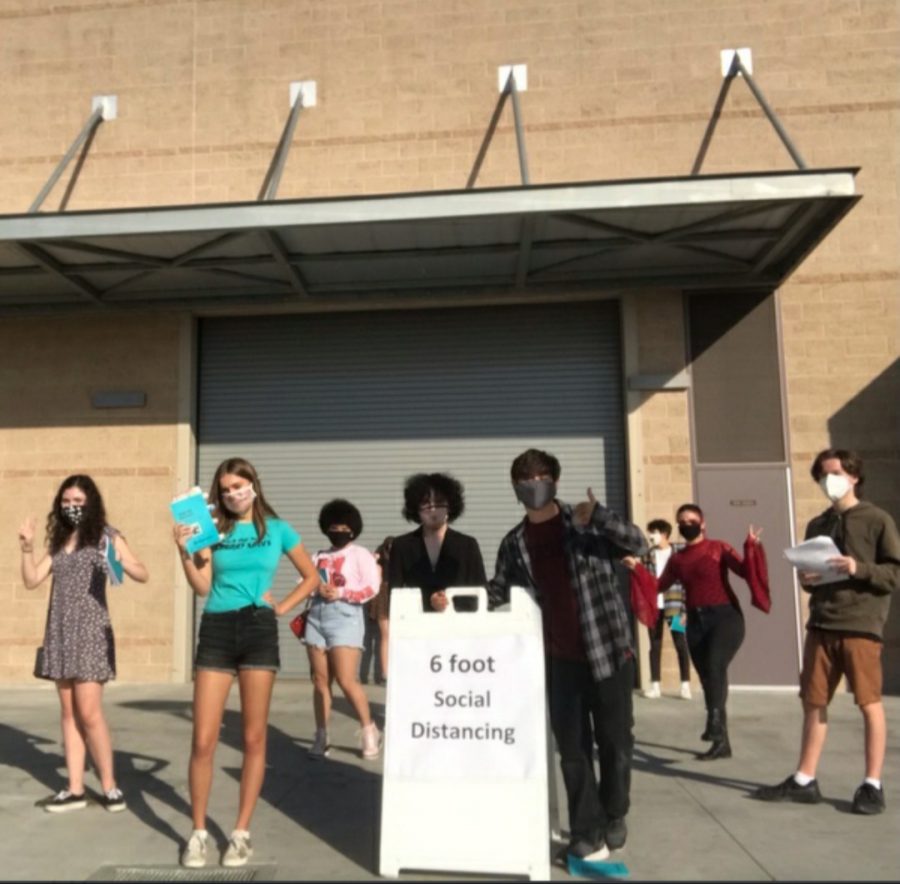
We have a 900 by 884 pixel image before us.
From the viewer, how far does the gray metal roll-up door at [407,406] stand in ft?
31.7

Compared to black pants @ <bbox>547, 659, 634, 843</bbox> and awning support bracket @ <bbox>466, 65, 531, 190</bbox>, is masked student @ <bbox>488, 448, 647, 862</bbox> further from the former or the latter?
awning support bracket @ <bbox>466, 65, 531, 190</bbox>

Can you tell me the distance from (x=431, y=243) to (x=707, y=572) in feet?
14.3

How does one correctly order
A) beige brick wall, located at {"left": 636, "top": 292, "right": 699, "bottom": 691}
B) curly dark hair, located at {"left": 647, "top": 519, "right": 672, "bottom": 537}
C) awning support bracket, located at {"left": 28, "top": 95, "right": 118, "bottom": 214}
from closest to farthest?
1. curly dark hair, located at {"left": 647, "top": 519, "right": 672, "bottom": 537}
2. beige brick wall, located at {"left": 636, "top": 292, "right": 699, "bottom": 691}
3. awning support bracket, located at {"left": 28, "top": 95, "right": 118, "bottom": 214}

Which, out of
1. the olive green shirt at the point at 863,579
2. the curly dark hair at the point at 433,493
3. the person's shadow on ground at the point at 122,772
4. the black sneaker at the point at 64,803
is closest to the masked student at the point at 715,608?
the olive green shirt at the point at 863,579

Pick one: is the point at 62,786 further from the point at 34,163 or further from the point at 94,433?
the point at 34,163

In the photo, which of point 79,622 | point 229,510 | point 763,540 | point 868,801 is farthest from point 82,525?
point 763,540

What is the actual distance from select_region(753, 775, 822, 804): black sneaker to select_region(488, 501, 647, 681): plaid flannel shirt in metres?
1.68

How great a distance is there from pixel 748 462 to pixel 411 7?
6.47 metres

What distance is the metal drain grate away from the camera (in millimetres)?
3773

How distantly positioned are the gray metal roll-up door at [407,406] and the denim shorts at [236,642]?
5696mm

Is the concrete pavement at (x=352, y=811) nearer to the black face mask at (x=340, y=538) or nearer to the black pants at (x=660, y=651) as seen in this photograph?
the black pants at (x=660, y=651)

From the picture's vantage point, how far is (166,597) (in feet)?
31.8

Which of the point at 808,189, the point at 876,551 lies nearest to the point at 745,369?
the point at 808,189

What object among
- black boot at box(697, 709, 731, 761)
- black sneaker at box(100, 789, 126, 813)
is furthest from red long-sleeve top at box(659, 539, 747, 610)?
black sneaker at box(100, 789, 126, 813)
